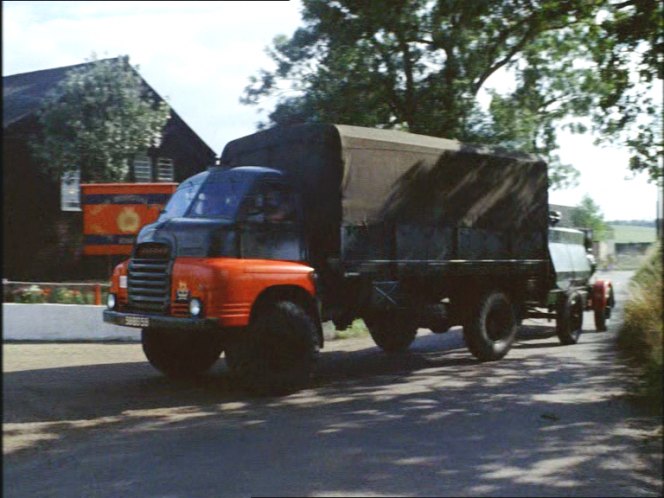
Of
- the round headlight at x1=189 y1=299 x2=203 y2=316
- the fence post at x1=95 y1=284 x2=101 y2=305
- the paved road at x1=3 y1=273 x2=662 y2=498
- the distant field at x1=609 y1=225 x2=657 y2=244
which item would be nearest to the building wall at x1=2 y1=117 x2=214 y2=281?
the fence post at x1=95 y1=284 x2=101 y2=305

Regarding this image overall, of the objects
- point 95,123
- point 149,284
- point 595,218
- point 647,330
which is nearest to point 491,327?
point 647,330

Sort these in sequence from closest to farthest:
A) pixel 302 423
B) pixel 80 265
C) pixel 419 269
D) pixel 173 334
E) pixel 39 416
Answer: pixel 302 423 → pixel 39 416 → pixel 173 334 → pixel 419 269 → pixel 80 265

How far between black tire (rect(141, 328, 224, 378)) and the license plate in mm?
877

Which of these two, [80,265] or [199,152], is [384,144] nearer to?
[80,265]

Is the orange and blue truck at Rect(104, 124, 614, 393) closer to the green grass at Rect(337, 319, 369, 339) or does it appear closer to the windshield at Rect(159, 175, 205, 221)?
the windshield at Rect(159, 175, 205, 221)

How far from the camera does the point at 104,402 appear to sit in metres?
8.22

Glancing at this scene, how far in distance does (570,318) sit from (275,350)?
7.20 m

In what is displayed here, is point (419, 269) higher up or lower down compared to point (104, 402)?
higher up

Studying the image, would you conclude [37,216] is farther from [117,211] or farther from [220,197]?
[220,197]

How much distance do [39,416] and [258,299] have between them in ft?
8.59

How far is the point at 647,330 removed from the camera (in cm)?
1041

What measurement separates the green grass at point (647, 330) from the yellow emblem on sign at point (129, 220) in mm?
10695

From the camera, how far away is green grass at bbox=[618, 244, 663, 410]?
805 cm

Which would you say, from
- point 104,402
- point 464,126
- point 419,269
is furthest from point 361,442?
point 464,126
